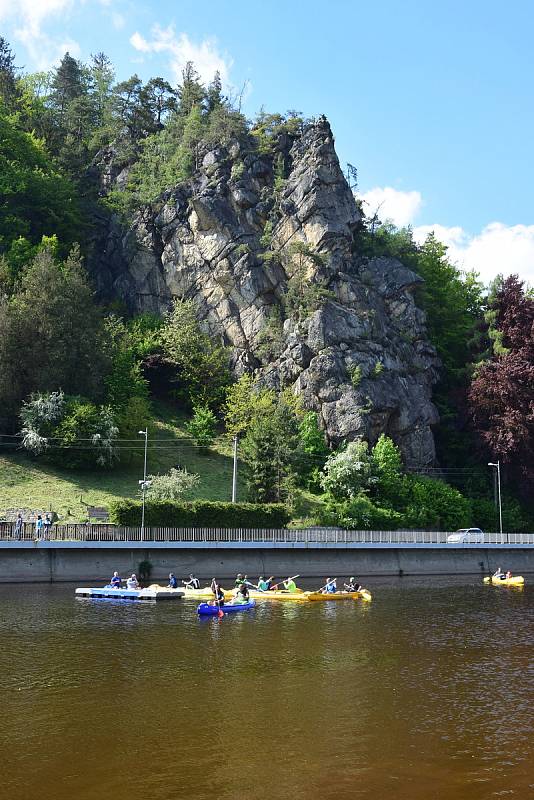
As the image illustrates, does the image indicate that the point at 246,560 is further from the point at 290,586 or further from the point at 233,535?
the point at 290,586

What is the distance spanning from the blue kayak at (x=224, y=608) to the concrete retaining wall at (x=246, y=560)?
12410 millimetres

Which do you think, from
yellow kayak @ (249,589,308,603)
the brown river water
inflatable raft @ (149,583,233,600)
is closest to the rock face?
yellow kayak @ (249,589,308,603)

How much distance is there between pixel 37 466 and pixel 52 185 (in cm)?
4394

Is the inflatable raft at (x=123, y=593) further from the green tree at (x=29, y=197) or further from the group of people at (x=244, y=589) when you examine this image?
the green tree at (x=29, y=197)

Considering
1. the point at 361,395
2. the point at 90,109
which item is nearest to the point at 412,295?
the point at 361,395

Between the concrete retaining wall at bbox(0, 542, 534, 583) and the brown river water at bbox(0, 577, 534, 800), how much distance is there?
1200cm

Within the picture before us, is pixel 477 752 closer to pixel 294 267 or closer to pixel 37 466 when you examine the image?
pixel 37 466

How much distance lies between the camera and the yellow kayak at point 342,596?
5142cm

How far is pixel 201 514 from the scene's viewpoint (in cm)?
6253

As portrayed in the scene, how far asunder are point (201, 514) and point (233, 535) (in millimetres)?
3058

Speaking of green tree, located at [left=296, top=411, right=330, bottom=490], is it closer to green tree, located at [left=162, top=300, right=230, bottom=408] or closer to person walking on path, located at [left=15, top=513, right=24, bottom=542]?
green tree, located at [left=162, top=300, right=230, bottom=408]

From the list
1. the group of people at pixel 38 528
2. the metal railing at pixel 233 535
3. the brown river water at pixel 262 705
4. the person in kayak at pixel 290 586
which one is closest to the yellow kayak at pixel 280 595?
the person in kayak at pixel 290 586

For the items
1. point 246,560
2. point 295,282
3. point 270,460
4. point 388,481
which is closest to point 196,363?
point 295,282

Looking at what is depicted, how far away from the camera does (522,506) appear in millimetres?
89688
